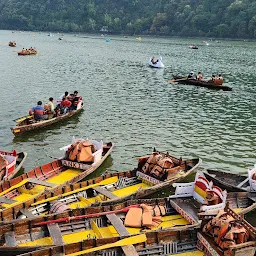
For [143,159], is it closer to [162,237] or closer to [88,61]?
[162,237]

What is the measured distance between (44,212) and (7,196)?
2565mm

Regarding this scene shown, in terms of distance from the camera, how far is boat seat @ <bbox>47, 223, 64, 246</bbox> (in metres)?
14.3

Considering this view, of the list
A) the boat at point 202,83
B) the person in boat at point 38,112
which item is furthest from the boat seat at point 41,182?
the boat at point 202,83

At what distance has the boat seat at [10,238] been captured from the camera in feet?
46.6

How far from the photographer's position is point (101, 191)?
18844 millimetres

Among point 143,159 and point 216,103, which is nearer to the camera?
point 143,159

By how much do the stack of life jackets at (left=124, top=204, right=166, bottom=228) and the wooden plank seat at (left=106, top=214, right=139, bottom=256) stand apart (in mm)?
448

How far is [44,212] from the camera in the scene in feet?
56.4

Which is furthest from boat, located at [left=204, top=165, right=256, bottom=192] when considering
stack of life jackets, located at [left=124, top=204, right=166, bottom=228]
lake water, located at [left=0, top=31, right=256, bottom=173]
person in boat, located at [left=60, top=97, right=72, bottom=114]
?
person in boat, located at [left=60, top=97, right=72, bottom=114]

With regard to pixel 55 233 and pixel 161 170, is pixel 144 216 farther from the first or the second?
pixel 161 170

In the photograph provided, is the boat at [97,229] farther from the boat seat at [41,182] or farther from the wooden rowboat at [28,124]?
the wooden rowboat at [28,124]

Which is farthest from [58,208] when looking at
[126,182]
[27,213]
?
[126,182]

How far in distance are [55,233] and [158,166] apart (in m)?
7.67

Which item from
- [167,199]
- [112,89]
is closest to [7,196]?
[167,199]
